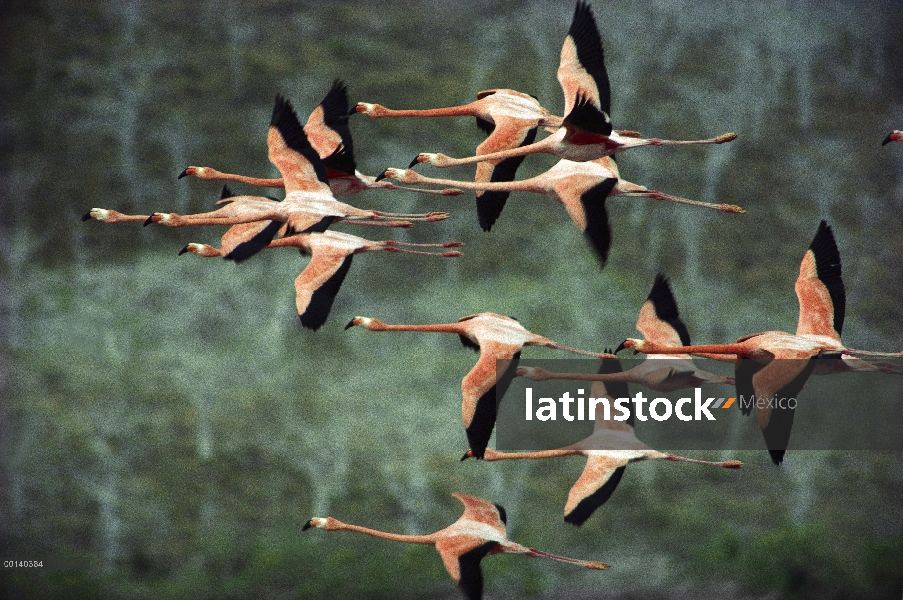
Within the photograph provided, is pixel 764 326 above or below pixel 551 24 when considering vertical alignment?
below

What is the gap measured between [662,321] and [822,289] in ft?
2.74

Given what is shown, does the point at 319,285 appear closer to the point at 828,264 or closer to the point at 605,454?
the point at 605,454

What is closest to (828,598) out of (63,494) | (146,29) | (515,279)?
(515,279)

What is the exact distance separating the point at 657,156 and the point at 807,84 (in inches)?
44.0

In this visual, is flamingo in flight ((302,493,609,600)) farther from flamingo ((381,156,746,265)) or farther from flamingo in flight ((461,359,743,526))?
flamingo ((381,156,746,265))

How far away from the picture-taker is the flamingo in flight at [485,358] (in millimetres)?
5625

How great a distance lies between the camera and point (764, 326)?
798cm

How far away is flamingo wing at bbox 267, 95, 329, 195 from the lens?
580 centimetres

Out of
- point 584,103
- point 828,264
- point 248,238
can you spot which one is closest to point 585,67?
point 584,103

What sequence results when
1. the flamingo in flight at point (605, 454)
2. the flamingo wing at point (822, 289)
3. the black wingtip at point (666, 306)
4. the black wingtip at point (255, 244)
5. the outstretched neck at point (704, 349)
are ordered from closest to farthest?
the black wingtip at point (255, 244), the outstretched neck at point (704, 349), the flamingo wing at point (822, 289), the flamingo in flight at point (605, 454), the black wingtip at point (666, 306)

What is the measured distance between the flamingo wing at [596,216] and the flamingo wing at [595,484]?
1.12 meters

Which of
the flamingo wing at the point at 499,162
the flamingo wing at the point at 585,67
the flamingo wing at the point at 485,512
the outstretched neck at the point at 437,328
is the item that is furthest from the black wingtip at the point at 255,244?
the flamingo wing at the point at 485,512

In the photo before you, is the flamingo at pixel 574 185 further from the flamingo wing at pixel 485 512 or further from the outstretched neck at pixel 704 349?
the flamingo wing at pixel 485 512

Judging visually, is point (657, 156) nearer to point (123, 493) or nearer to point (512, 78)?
point (512, 78)
